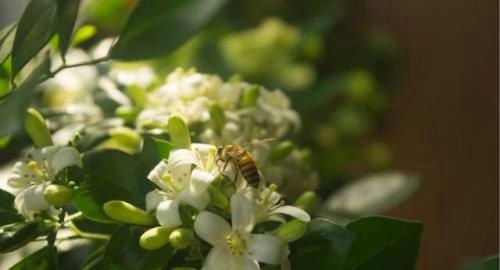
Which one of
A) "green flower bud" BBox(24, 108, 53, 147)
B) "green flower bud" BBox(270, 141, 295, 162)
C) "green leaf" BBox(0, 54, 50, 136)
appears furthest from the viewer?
"green flower bud" BBox(270, 141, 295, 162)

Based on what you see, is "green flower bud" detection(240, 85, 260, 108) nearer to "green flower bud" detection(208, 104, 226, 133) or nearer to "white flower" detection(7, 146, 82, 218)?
"green flower bud" detection(208, 104, 226, 133)

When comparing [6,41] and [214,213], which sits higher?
[6,41]

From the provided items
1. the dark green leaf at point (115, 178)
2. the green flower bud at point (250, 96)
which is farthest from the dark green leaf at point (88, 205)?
the green flower bud at point (250, 96)

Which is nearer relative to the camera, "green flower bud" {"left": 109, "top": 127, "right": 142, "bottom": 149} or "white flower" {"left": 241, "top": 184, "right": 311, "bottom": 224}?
"white flower" {"left": 241, "top": 184, "right": 311, "bottom": 224}

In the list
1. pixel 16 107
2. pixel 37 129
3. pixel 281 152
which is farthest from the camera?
pixel 281 152

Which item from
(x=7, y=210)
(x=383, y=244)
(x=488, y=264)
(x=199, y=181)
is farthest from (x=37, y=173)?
(x=488, y=264)

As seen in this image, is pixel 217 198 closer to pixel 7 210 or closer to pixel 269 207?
pixel 269 207

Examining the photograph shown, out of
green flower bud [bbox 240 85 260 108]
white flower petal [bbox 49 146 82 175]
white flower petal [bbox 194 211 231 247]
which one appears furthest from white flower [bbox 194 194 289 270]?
green flower bud [bbox 240 85 260 108]
